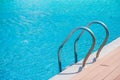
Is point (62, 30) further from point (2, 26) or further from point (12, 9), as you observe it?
point (12, 9)

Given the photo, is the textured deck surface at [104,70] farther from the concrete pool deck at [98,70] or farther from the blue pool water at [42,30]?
the blue pool water at [42,30]

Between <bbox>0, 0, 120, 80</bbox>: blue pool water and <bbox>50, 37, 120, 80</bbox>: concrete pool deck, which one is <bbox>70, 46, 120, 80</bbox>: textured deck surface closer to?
<bbox>50, 37, 120, 80</bbox>: concrete pool deck

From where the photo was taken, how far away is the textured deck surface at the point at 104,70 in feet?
10.9

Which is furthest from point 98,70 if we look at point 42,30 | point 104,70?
point 42,30

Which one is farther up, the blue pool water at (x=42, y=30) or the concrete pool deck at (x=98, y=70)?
the blue pool water at (x=42, y=30)

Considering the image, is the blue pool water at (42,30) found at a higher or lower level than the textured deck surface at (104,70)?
higher

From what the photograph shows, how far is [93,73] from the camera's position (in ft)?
11.3

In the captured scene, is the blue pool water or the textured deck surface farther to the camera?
the blue pool water

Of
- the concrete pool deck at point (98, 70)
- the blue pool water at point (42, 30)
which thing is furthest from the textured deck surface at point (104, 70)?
the blue pool water at point (42, 30)

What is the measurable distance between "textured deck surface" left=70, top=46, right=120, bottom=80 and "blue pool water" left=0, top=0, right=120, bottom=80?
2918 mm

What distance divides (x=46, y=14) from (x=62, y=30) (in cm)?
258

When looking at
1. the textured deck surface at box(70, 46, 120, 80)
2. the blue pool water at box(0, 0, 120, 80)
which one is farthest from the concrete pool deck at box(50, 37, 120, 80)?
the blue pool water at box(0, 0, 120, 80)

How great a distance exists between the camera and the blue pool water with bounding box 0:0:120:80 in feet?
23.4

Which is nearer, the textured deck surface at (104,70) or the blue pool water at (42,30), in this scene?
the textured deck surface at (104,70)
